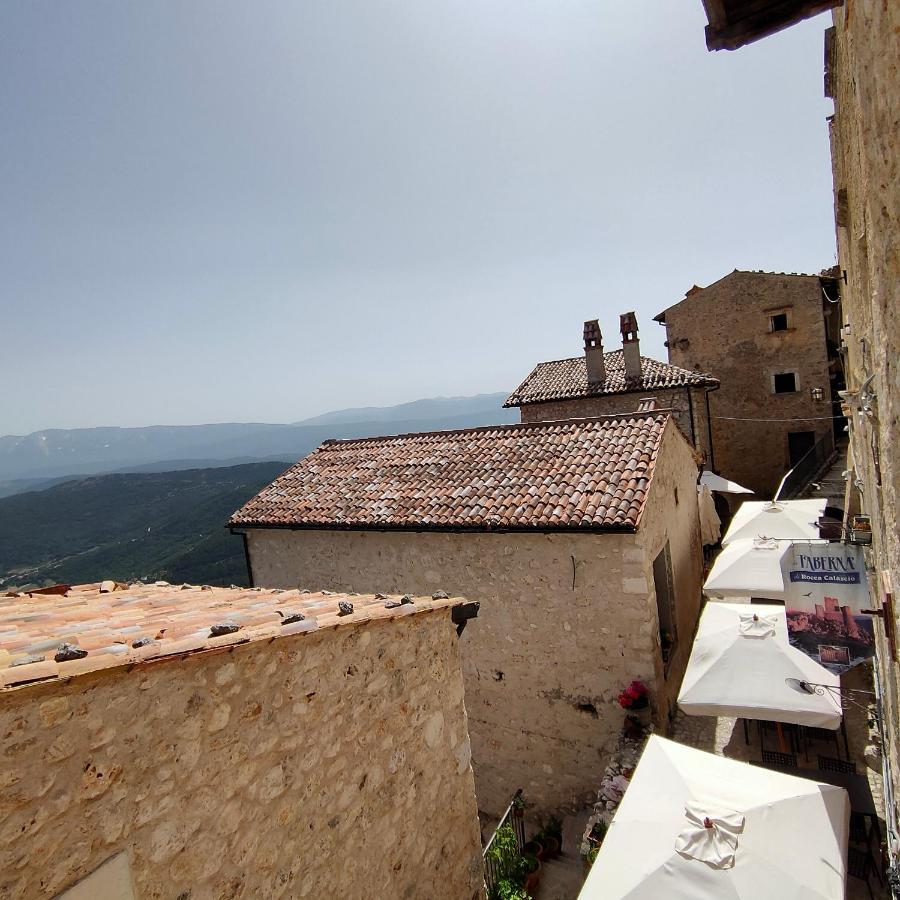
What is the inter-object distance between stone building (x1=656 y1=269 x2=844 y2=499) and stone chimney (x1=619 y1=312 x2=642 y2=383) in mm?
5012

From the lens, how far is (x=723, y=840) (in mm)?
4711

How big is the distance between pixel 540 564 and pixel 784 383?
20176mm

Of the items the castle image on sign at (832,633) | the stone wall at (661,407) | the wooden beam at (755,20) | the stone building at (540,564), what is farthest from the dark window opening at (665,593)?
the stone wall at (661,407)

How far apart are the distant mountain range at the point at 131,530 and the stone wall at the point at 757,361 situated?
112 feet

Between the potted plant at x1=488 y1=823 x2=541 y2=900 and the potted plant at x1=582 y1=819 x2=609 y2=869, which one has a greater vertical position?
the potted plant at x1=582 y1=819 x2=609 y2=869

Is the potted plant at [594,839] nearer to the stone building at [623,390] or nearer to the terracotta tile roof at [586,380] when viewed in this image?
the stone building at [623,390]

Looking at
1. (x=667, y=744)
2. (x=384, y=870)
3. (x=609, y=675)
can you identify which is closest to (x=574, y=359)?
(x=609, y=675)

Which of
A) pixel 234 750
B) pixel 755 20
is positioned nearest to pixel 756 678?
pixel 234 750

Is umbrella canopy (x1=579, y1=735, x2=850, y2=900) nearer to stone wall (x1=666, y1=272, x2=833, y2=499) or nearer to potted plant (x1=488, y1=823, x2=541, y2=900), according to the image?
potted plant (x1=488, y1=823, x2=541, y2=900)

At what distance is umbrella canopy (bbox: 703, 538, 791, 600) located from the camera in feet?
32.4

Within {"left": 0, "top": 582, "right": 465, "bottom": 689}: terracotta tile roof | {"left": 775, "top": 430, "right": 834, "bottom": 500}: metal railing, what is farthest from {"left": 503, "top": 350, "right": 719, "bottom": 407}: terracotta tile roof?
{"left": 0, "top": 582, "right": 465, "bottom": 689}: terracotta tile roof

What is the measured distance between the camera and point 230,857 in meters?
3.09

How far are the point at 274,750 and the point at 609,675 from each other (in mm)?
6421

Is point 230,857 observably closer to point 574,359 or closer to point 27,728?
point 27,728
